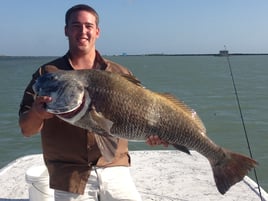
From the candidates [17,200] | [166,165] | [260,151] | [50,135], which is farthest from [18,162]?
[260,151]

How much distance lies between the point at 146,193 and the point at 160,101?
2254mm

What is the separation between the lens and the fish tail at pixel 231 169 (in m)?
3.35

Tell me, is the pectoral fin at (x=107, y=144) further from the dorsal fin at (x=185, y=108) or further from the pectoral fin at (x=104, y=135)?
the dorsal fin at (x=185, y=108)

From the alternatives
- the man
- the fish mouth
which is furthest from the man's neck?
the fish mouth

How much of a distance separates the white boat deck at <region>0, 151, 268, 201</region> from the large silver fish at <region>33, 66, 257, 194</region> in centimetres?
186

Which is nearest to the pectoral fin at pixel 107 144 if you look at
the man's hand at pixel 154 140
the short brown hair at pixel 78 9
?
the man's hand at pixel 154 140

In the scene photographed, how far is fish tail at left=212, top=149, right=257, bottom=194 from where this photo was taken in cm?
335

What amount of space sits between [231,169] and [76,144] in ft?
4.17

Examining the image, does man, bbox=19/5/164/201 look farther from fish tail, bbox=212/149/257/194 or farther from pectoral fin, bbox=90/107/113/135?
fish tail, bbox=212/149/257/194

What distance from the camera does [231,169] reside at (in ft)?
11.1

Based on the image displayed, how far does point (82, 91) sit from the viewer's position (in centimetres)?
322

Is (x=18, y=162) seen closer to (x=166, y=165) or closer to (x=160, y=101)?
(x=166, y=165)

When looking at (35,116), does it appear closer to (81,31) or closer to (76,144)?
(76,144)

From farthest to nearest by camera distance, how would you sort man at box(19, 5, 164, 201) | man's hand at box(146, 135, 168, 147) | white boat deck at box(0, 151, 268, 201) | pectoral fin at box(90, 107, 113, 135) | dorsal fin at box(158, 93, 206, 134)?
1. white boat deck at box(0, 151, 268, 201)
2. man at box(19, 5, 164, 201)
3. dorsal fin at box(158, 93, 206, 134)
4. man's hand at box(146, 135, 168, 147)
5. pectoral fin at box(90, 107, 113, 135)
